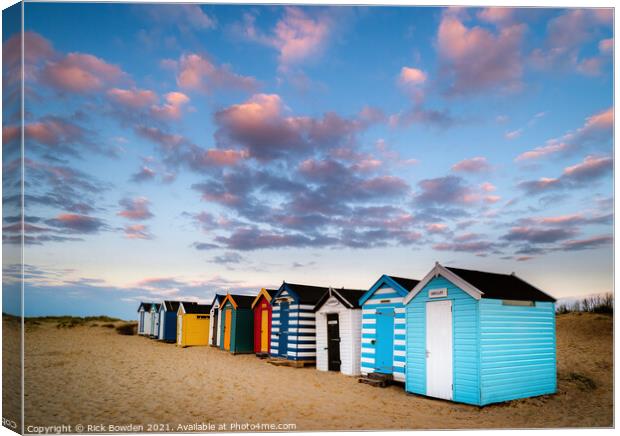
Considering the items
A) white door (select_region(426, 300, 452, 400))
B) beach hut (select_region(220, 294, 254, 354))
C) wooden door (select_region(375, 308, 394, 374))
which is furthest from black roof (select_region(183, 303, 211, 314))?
white door (select_region(426, 300, 452, 400))

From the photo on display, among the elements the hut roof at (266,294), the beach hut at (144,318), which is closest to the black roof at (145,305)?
the beach hut at (144,318)

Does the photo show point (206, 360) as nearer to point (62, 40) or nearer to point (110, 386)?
point (110, 386)

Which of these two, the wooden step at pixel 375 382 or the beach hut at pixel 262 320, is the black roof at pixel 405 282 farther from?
the beach hut at pixel 262 320

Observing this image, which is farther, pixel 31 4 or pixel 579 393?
pixel 579 393

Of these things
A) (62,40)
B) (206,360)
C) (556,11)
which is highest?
(556,11)

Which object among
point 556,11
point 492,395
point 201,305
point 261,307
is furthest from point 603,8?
point 201,305

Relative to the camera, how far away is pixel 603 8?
40.2ft

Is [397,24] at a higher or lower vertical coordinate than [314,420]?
higher

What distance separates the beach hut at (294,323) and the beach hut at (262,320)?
54.6 inches

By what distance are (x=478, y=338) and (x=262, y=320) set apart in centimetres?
1531

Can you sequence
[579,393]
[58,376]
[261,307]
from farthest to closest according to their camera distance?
[261,307] → [58,376] → [579,393]

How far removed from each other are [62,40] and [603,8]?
13.4m

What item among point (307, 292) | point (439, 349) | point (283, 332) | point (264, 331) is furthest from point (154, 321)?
point (439, 349)

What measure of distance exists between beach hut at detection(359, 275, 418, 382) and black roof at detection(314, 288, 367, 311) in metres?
0.87
